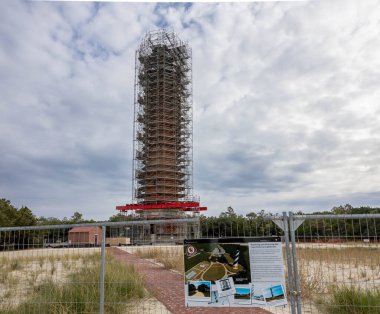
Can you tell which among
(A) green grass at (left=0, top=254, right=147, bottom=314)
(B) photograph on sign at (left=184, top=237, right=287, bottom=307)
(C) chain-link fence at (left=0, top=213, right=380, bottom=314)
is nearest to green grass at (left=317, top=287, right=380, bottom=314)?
(C) chain-link fence at (left=0, top=213, right=380, bottom=314)

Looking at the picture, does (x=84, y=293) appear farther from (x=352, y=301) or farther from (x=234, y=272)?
(x=352, y=301)

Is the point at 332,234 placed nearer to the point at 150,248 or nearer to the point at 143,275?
the point at 150,248

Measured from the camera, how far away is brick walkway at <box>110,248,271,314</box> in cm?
867

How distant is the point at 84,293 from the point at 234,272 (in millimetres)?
3953

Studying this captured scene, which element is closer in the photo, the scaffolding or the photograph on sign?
the photograph on sign

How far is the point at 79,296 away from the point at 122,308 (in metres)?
1.02

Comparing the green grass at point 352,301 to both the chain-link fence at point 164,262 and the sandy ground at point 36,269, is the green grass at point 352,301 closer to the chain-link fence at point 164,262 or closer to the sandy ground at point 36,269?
the chain-link fence at point 164,262

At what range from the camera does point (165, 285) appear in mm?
10969

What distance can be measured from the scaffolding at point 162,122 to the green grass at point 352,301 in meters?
51.6

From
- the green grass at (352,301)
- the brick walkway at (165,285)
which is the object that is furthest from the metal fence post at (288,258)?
the brick walkway at (165,285)

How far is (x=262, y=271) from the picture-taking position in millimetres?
5680

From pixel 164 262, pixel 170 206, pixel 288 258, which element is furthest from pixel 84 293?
pixel 170 206

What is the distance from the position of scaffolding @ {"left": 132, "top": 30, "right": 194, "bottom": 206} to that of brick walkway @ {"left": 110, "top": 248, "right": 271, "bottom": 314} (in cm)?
4809

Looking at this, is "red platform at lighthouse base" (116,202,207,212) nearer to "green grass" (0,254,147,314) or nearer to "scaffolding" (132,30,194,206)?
"scaffolding" (132,30,194,206)
